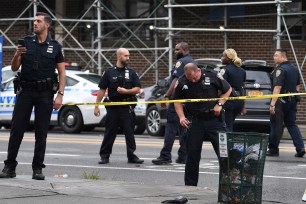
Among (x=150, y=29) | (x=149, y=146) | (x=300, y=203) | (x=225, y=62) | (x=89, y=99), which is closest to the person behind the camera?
(x=300, y=203)

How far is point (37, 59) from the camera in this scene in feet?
35.4

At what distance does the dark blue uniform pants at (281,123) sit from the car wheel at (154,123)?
17.6 ft

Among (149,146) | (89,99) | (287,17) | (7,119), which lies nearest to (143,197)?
(149,146)

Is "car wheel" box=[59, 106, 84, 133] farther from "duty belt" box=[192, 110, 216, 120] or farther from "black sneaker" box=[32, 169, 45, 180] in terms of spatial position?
"duty belt" box=[192, 110, 216, 120]

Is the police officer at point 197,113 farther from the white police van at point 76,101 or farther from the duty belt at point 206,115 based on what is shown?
the white police van at point 76,101

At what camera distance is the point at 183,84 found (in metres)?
10.8

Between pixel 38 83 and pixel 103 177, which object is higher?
pixel 38 83

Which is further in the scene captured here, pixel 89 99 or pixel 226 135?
pixel 89 99

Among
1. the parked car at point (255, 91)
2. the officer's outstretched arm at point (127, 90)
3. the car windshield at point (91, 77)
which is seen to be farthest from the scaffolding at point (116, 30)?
the officer's outstretched arm at point (127, 90)

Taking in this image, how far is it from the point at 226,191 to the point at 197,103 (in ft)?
4.58

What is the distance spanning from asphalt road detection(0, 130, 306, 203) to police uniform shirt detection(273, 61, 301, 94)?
119 centimetres

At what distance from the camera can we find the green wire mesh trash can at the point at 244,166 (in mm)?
9484

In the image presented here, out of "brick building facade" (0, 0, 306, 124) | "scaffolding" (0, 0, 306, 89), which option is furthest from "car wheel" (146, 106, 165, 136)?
"brick building facade" (0, 0, 306, 124)

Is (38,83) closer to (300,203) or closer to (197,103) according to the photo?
(197,103)
